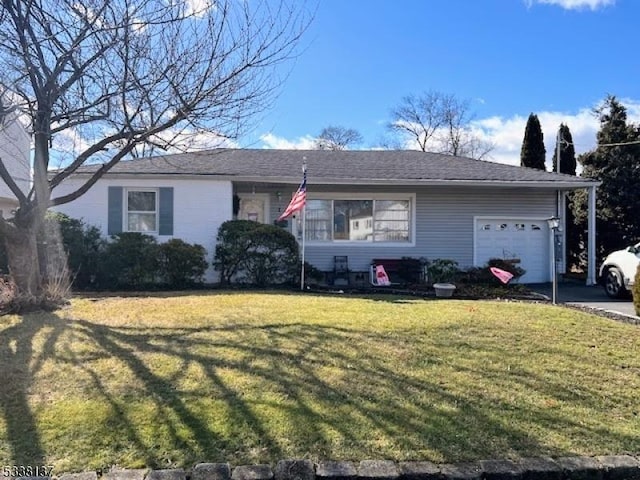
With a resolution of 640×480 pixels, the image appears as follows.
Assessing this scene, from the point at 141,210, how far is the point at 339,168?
5711 millimetres

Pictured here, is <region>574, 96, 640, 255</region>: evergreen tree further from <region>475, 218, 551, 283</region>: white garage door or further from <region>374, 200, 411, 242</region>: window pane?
<region>374, 200, 411, 242</region>: window pane

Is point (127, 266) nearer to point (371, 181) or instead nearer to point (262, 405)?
point (371, 181)

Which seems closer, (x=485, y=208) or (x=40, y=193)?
(x=40, y=193)

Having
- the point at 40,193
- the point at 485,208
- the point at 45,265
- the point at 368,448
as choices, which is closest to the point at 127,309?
the point at 40,193

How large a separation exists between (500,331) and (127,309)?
18.5 ft

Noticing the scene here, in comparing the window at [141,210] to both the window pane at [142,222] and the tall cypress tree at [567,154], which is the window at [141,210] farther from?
the tall cypress tree at [567,154]

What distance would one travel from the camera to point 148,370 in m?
4.78

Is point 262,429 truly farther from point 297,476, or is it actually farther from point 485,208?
point 485,208

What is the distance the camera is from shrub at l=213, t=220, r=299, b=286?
12523 millimetres

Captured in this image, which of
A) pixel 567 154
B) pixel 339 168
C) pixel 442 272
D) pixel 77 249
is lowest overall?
pixel 442 272

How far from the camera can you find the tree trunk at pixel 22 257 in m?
8.09

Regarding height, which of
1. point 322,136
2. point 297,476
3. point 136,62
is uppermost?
point 322,136

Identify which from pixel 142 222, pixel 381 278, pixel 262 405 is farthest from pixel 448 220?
pixel 262 405

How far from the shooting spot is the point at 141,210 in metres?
13.8
